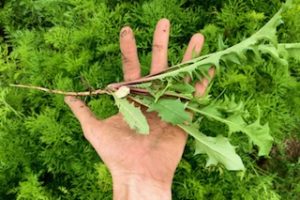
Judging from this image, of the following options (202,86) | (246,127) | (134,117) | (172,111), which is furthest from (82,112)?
(246,127)

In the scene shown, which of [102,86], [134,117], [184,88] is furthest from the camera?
[102,86]

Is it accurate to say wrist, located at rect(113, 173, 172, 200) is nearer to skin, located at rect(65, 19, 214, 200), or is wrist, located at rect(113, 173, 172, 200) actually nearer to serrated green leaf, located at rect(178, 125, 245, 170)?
skin, located at rect(65, 19, 214, 200)

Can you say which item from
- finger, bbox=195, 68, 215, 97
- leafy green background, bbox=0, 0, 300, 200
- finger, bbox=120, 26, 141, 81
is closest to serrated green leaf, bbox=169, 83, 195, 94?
finger, bbox=195, 68, 215, 97

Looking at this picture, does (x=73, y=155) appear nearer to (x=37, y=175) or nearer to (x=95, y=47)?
(x=37, y=175)

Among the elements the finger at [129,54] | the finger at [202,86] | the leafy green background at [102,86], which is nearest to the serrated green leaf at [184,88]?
the finger at [202,86]

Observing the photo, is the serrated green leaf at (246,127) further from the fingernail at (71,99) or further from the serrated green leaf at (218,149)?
the fingernail at (71,99)

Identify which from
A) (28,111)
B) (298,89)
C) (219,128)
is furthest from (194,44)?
(28,111)

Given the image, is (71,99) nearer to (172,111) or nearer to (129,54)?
(129,54)
